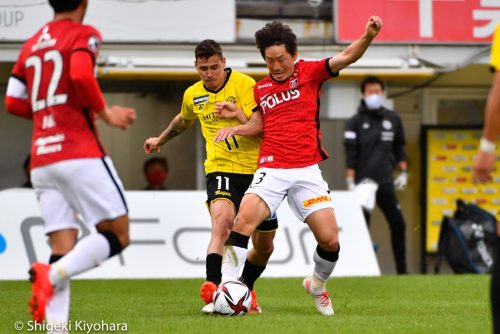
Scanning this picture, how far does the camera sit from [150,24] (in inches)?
701

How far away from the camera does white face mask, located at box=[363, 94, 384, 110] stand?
17.4 meters

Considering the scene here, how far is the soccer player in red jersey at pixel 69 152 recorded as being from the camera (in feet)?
25.3

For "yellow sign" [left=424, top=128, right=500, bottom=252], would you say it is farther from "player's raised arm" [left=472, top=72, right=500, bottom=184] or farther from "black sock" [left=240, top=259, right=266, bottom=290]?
"player's raised arm" [left=472, top=72, right=500, bottom=184]

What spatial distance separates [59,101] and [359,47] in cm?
267

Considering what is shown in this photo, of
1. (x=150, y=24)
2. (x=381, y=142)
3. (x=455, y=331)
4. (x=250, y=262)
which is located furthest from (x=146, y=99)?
(x=455, y=331)

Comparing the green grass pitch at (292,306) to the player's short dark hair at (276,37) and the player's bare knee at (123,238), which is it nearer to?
the player's bare knee at (123,238)

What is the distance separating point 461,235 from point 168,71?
14.2 feet

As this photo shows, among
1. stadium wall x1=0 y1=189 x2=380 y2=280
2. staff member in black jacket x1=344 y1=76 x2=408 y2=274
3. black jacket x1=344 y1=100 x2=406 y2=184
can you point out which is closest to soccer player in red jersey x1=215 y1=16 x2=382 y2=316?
stadium wall x1=0 y1=189 x2=380 y2=280

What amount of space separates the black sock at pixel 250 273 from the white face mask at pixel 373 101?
22.1ft

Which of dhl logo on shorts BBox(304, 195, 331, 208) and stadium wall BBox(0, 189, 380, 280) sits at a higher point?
dhl logo on shorts BBox(304, 195, 331, 208)

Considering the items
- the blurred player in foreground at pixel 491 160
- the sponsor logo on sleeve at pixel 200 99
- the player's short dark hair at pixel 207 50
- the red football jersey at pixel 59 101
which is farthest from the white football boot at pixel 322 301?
the blurred player in foreground at pixel 491 160

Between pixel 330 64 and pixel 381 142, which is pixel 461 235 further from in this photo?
pixel 330 64

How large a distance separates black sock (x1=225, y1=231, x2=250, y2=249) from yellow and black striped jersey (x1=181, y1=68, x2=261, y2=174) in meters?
0.83

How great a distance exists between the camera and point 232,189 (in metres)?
10.8
